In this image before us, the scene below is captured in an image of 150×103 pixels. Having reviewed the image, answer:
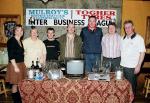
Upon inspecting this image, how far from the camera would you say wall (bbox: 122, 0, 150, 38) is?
7555 mm

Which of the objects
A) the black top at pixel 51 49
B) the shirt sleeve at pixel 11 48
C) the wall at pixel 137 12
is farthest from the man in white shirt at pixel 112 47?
the wall at pixel 137 12

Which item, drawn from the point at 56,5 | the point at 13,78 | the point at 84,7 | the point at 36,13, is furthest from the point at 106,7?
the point at 13,78

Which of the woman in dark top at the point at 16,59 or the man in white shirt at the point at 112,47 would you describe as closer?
the woman in dark top at the point at 16,59

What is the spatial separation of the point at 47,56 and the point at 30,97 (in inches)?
52.1

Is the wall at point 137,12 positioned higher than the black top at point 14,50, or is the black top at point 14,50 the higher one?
the wall at point 137,12

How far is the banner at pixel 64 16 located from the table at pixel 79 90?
126 inches

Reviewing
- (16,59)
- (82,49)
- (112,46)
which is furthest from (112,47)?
(16,59)

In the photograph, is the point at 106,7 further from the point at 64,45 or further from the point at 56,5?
the point at 64,45

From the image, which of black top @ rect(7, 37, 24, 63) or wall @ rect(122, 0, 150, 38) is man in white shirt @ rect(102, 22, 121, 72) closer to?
black top @ rect(7, 37, 24, 63)

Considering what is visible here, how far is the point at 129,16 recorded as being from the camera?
7.59 m

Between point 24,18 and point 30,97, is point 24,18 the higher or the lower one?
the higher one

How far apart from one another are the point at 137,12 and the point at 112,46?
2233mm

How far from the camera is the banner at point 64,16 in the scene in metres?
7.54

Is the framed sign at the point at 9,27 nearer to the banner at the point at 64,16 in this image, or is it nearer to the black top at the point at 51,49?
the banner at the point at 64,16
